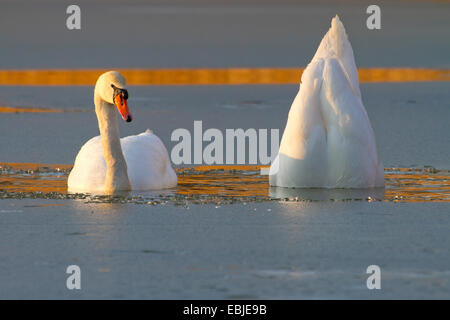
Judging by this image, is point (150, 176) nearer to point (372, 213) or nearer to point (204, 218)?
point (204, 218)

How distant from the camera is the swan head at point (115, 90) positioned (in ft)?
32.2

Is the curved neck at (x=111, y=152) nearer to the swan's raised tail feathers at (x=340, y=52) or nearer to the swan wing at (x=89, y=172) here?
the swan wing at (x=89, y=172)

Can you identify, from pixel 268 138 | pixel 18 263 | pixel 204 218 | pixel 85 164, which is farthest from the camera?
pixel 268 138

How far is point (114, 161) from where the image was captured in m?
9.80

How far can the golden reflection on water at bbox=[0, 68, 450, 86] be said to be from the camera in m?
20.0

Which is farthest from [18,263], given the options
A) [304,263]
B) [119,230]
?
[304,263]

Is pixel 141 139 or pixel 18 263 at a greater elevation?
pixel 141 139

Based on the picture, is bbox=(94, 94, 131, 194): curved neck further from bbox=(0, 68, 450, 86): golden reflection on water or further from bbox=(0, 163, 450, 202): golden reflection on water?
bbox=(0, 68, 450, 86): golden reflection on water

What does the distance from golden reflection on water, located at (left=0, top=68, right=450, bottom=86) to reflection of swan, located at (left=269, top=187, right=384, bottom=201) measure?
10.2 metres

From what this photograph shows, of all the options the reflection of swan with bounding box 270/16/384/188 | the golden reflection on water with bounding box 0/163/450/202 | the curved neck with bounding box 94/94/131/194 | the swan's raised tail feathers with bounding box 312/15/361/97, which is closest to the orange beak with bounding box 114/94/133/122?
the curved neck with bounding box 94/94/131/194

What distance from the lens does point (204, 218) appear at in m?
8.32

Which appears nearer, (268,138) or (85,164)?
(85,164)

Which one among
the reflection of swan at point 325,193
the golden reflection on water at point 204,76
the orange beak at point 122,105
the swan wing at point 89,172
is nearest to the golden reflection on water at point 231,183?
the reflection of swan at point 325,193
